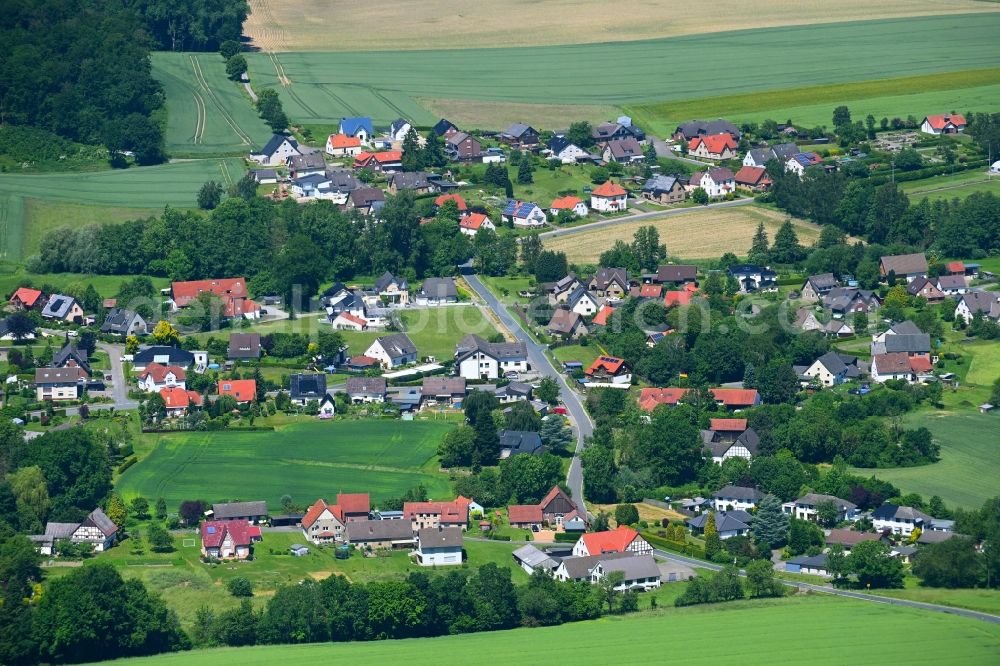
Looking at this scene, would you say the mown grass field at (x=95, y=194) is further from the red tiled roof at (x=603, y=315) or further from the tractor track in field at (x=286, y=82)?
the red tiled roof at (x=603, y=315)

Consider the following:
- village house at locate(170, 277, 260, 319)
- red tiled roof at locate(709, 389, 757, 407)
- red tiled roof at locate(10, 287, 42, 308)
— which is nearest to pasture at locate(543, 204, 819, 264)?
village house at locate(170, 277, 260, 319)

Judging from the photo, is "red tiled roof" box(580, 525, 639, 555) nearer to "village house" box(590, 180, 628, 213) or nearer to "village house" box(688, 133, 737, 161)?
"village house" box(590, 180, 628, 213)

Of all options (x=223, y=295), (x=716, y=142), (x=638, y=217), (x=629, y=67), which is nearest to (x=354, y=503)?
(x=223, y=295)

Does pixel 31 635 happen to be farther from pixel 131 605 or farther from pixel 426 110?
pixel 426 110

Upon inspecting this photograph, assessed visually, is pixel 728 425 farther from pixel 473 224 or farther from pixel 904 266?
pixel 473 224

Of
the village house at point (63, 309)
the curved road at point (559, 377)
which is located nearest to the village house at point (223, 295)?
the village house at point (63, 309)

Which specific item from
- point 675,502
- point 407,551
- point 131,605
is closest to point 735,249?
point 675,502
